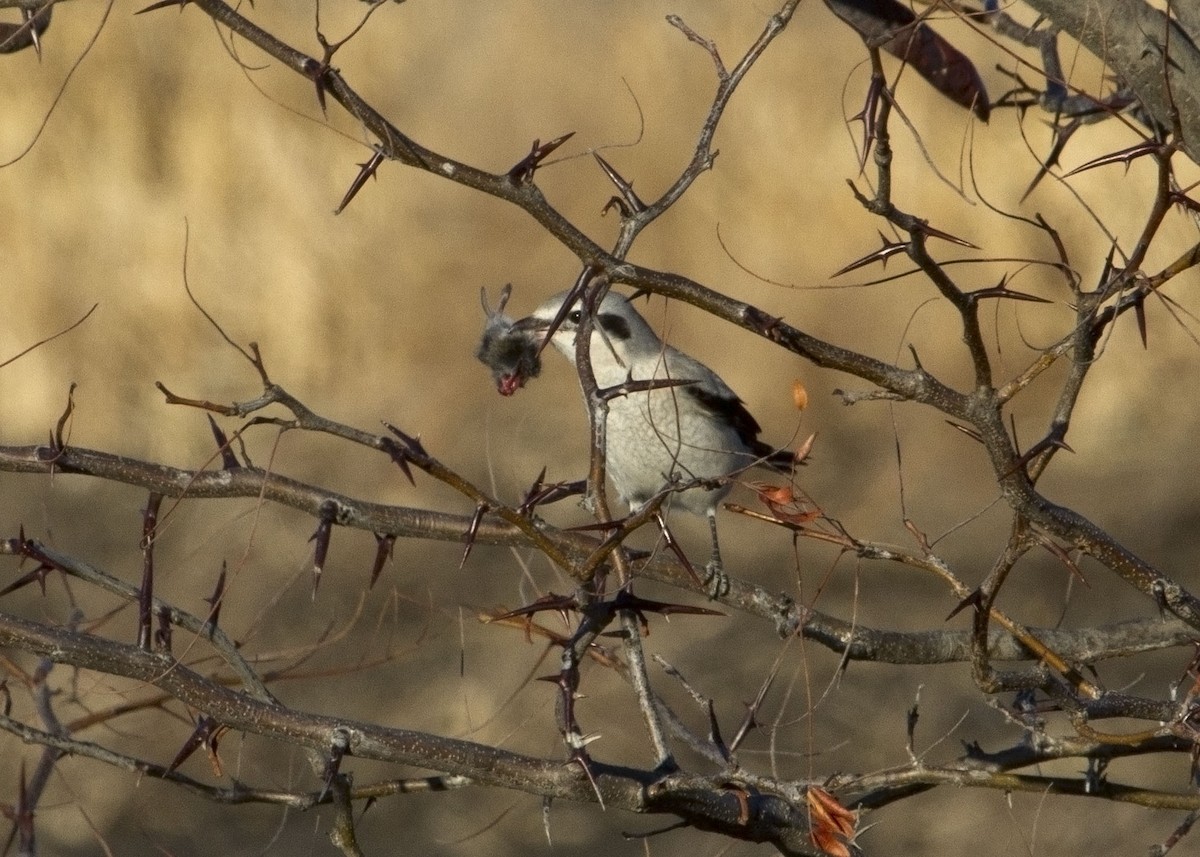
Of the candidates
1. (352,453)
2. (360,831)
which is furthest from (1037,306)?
(360,831)

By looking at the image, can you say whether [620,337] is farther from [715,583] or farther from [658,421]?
[715,583]

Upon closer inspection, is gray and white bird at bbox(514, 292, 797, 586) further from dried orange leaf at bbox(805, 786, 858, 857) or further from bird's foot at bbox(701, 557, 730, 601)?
dried orange leaf at bbox(805, 786, 858, 857)

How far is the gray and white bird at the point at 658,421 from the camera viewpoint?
92.7 inches

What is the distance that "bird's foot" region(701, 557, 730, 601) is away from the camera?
164cm

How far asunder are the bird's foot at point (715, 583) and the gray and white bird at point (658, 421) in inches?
20.1

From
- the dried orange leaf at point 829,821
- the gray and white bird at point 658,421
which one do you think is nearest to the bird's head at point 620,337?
the gray and white bird at point 658,421

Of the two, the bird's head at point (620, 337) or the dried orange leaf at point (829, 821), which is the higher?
the bird's head at point (620, 337)

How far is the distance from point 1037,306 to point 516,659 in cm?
138

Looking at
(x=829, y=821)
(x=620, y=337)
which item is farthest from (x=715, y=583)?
(x=620, y=337)

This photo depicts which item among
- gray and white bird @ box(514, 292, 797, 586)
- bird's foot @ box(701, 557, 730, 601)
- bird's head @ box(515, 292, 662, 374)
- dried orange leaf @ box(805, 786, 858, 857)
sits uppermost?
bird's head @ box(515, 292, 662, 374)

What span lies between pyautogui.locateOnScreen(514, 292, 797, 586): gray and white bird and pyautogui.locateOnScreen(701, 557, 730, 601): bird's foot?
1.67ft

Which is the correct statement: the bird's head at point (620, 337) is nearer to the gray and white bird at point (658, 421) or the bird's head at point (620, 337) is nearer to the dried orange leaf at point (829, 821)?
the gray and white bird at point (658, 421)

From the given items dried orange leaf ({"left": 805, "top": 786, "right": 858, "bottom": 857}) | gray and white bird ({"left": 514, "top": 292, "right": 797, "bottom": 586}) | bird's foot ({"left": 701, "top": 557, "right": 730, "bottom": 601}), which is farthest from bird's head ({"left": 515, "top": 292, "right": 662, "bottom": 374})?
dried orange leaf ({"left": 805, "top": 786, "right": 858, "bottom": 857})

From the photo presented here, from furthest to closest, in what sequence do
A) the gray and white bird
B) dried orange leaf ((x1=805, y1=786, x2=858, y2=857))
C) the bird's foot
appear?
the gray and white bird, the bird's foot, dried orange leaf ((x1=805, y1=786, x2=858, y2=857))
